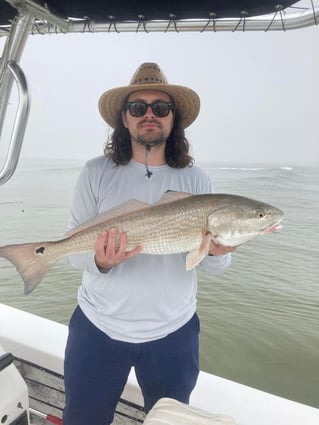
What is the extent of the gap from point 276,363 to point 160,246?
4483mm

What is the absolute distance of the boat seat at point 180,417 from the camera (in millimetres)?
1235

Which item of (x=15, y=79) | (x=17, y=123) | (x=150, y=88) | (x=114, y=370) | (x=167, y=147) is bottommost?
(x=114, y=370)

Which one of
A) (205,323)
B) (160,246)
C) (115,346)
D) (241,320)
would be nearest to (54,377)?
(115,346)

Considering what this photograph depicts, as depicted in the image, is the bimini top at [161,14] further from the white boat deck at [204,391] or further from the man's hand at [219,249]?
the white boat deck at [204,391]

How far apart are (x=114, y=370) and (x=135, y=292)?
17.2 inches

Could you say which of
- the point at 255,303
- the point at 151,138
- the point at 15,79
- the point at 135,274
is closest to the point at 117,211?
the point at 135,274

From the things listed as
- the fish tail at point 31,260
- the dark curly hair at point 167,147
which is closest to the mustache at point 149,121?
the dark curly hair at point 167,147

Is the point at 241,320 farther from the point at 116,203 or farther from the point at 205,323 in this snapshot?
the point at 116,203

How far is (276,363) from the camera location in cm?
531

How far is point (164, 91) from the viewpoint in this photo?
208cm

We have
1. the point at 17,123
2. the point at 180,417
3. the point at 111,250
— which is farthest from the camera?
the point at 17,123

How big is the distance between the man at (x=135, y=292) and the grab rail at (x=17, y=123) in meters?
0.42

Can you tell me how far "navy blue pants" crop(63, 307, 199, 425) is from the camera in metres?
1.81

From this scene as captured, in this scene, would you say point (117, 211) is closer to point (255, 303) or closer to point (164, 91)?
point (164, 91)
